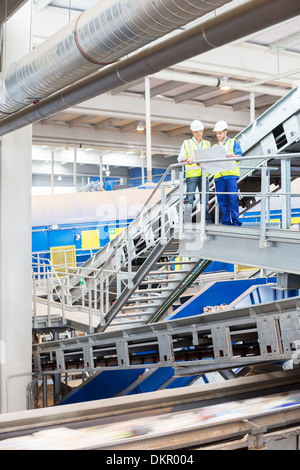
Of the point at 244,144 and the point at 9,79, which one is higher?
the point at 9,79

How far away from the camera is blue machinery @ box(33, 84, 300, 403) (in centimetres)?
548

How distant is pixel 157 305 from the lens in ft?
30.6

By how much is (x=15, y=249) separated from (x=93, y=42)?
521cm

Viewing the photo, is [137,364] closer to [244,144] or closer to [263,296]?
[263,296]

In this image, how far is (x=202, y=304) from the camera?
10.2 m

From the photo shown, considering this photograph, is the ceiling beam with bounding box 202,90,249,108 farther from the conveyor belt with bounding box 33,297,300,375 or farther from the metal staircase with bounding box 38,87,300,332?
the conveyor belt with bounding box 33,297,300,375

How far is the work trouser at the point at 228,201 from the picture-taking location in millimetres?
6578

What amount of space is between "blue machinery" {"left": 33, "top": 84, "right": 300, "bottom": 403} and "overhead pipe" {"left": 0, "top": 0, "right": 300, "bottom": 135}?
1.19m

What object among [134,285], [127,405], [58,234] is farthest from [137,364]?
[58,234]

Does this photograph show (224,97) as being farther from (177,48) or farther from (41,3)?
(177,48)

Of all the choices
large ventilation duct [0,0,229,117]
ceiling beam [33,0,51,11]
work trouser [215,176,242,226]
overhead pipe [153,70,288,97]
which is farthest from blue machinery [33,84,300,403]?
overhead pipe [153,70,288,97]

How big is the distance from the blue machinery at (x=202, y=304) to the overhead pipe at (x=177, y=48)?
3.90 feet

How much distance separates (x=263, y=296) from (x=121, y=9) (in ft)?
17.9

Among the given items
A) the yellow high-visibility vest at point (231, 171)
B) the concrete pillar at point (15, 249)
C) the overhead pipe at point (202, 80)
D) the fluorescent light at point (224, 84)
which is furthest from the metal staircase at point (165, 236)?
the fluorescent light at point (224, 84)
